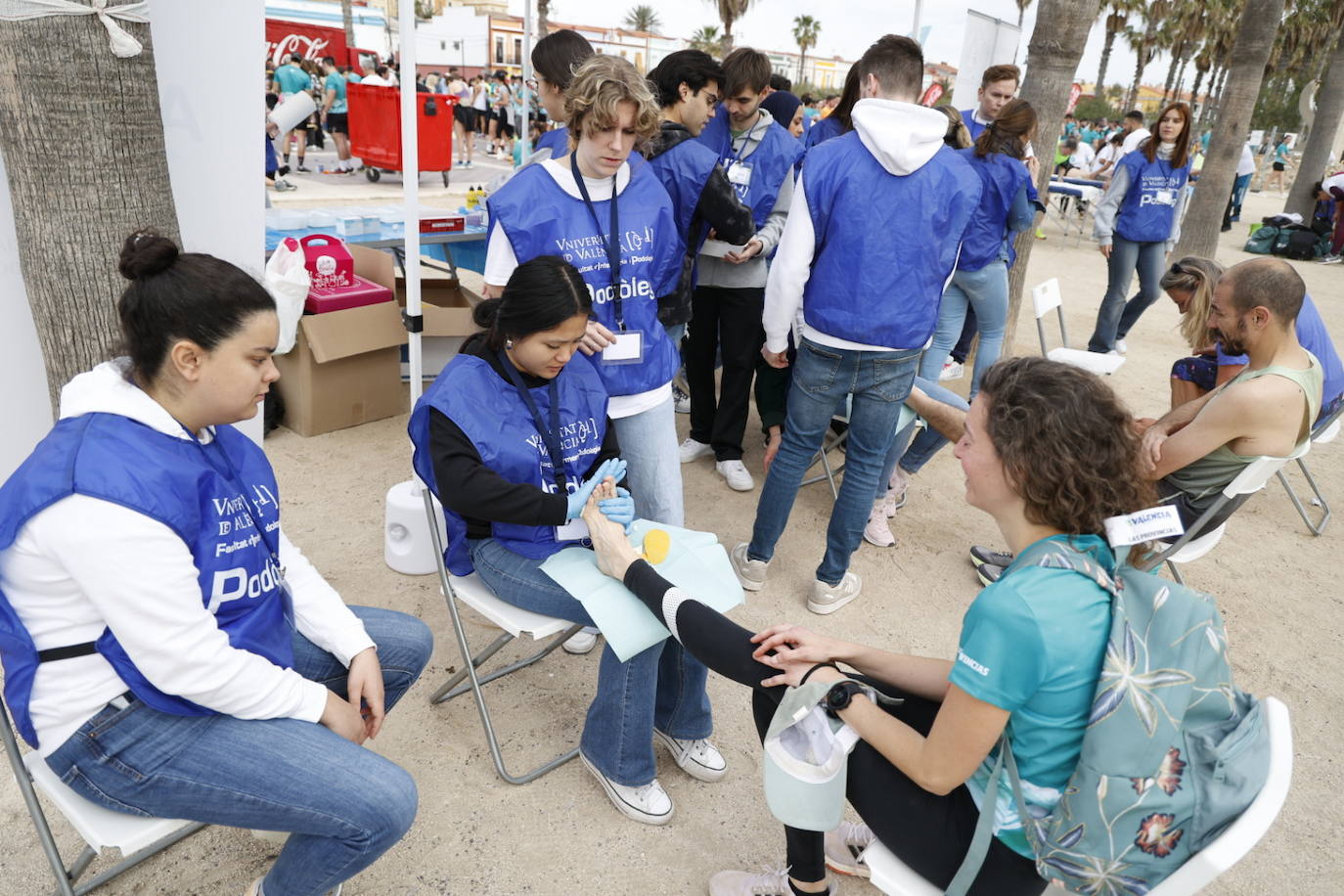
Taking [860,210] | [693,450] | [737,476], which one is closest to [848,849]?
[860,210]

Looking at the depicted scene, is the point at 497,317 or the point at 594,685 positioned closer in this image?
the point at 497,317

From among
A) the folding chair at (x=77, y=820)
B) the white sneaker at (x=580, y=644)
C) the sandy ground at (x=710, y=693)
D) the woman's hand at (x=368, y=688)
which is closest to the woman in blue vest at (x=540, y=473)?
the sandy ground at (x=710, y=693)

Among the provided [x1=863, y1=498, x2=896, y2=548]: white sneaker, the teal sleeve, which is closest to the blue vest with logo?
[x1=863, y1=498, x2=896, y2=548]: white sneaker

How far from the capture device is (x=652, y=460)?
105 inches

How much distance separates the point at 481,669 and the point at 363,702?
36.1 inches

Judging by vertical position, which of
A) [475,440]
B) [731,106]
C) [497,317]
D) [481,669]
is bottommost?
[481,669]

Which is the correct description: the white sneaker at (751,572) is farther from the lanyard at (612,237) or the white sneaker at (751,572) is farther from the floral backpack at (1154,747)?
the floral backpack at (1154,747)

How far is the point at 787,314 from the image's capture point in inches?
116

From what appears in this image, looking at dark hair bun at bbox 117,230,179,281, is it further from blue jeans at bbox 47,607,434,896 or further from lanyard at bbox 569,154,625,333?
lanyard at bbox 569,154,625,333

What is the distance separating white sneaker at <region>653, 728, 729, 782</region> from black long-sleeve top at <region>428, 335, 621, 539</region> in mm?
773

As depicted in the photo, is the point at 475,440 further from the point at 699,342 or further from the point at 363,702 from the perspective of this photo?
the point at 699,342

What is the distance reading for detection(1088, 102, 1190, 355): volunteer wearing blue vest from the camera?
5.71 meters

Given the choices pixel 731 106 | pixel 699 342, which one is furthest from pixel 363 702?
pixel 731 106

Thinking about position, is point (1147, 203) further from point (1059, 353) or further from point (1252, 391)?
point (1252, 391)
